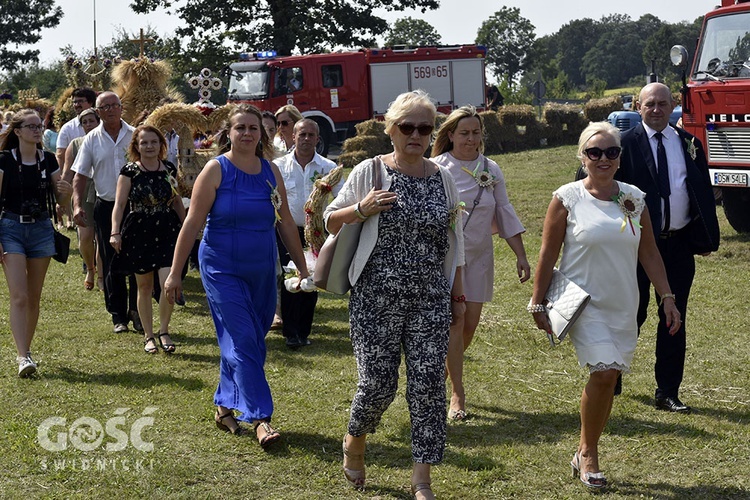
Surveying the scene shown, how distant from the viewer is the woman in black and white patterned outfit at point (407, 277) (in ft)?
16.6

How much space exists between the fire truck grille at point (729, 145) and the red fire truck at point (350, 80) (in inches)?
673

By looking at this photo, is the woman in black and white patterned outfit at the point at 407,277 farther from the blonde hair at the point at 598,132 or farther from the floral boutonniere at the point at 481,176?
the floral boutonniere at the point at 481,176

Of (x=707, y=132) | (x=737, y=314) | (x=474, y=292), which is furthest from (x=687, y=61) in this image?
(x=474, y=292)

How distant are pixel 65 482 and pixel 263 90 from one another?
26051 mm

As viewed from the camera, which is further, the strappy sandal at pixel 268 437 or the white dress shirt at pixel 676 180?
the white dress shirt at pixel 676 180

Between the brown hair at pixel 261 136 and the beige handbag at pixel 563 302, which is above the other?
the brown hair at pixel 261 136

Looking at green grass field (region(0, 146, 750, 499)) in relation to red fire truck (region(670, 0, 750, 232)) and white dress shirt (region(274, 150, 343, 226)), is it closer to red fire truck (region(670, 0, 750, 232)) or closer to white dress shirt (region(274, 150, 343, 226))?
white dress shirt (region(274, 150, 343, 226))

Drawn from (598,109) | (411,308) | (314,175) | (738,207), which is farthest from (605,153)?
(598,109)

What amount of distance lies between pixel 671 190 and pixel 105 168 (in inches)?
200

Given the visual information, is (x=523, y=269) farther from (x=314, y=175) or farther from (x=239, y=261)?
(x=314, y=175)

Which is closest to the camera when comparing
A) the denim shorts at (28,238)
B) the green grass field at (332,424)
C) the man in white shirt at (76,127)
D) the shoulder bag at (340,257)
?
the shoulder bag at (340,257)

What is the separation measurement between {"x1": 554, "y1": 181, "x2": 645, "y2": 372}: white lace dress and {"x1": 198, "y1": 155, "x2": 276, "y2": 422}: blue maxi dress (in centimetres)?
189

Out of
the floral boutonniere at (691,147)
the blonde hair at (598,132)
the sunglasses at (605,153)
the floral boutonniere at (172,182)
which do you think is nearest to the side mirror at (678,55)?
the floral boutonniere at (691,147)

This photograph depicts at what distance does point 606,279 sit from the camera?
5.38 metres
